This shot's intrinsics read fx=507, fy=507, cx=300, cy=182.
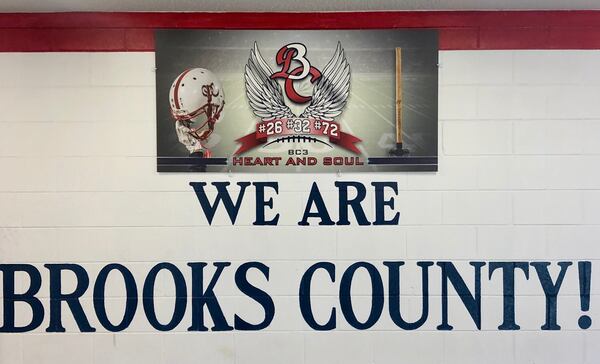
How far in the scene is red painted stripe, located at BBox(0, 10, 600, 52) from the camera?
10.3ft

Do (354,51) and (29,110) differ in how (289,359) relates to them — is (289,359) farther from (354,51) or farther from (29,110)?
(29,110)

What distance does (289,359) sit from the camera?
10.4ft

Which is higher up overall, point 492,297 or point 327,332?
point 492,297

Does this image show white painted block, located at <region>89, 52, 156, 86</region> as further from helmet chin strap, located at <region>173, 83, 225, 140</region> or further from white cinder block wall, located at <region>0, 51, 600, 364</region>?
helmet chin strap, located at <region>173, 83, 225, 140</region>

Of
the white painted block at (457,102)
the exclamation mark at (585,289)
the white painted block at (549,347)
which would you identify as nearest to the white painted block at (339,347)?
the white painted block at (549,347)

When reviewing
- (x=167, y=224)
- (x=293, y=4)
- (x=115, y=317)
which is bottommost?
(x=115, y=317)

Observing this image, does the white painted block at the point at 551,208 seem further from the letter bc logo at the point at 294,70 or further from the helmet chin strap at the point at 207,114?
the helmet chin strap at the point at 207,114

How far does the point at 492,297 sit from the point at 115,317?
2355 mm

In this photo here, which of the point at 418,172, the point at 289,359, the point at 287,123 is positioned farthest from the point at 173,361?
the point at 418,172

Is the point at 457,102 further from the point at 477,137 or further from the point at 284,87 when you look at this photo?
the point at 284,87

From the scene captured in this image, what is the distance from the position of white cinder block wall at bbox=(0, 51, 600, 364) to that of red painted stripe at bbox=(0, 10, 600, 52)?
8cm

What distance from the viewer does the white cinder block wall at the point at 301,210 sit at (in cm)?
315

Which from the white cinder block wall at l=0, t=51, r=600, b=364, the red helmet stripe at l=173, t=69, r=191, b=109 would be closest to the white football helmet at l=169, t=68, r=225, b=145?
the red helmet stripe at l=173, t=69, r=191, b=109

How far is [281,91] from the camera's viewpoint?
315 cm
